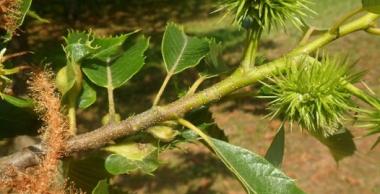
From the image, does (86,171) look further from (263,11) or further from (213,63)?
(263,11)

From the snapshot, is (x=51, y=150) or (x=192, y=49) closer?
(x=51, y=150)

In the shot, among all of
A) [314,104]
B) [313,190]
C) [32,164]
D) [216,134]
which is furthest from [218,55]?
[313,190]

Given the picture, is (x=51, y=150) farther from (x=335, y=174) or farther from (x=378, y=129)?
(x=335, y=174)

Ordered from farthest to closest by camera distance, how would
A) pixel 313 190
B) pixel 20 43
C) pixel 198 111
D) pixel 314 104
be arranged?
pixel 313 190
pixel 20 43
pixel 198 111
pixel 314 104

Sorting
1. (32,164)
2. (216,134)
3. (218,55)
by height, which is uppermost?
(218,55)

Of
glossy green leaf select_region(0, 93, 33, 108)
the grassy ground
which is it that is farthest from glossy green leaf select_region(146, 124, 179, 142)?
the grassy ground

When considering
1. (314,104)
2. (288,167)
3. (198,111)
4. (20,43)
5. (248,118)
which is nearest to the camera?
(314,104)

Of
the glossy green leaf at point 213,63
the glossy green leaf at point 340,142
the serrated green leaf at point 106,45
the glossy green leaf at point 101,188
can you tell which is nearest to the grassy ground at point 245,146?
the glossy green leaf at point 340,142

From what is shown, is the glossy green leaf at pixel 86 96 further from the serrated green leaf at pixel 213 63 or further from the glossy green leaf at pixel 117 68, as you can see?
the serrated green leaf at pixel 213 63
